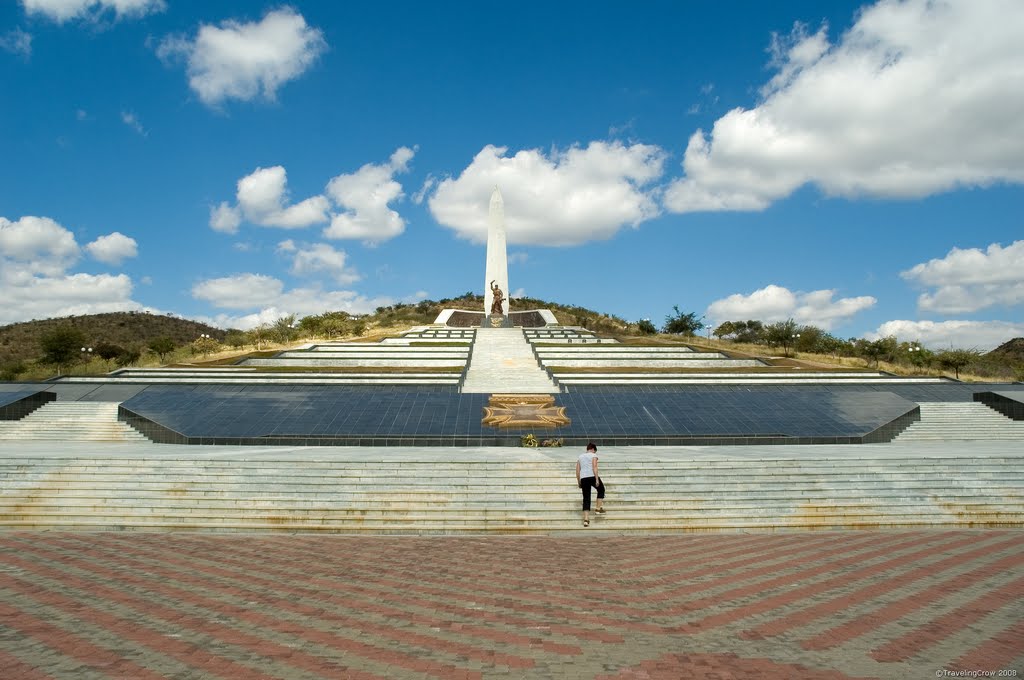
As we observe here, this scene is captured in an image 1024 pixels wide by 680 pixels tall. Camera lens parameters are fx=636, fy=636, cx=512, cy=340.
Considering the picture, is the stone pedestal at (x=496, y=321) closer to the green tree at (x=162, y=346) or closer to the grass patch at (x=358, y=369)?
the grass patch at (x=358, y=369)

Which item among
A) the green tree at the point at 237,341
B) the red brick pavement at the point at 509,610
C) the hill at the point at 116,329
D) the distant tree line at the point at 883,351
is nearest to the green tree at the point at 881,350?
the distant tree line at the point at 883,351

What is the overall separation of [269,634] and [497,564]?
3821mm

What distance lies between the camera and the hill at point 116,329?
75.9 m

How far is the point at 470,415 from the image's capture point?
71.5 ft

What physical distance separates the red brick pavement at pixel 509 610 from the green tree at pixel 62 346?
33.5 meters

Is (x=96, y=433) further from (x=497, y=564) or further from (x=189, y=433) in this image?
(x=497, y=564)

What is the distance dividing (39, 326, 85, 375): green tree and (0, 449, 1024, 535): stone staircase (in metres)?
29.1

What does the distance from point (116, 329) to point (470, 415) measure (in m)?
84.9

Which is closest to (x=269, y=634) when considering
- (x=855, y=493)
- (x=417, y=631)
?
(x=417, y=631)

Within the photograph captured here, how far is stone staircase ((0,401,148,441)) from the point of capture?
843 inches

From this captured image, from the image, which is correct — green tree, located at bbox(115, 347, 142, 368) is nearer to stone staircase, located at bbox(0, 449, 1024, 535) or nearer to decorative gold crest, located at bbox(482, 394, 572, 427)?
decorative gold crest, located at bbox(482, 394, 572, 427)

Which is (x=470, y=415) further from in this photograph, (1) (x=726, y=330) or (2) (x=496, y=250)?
(1) (x=726, y=330)

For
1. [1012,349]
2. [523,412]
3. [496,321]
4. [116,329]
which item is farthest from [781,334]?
[116,329]

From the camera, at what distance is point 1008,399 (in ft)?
80.7
